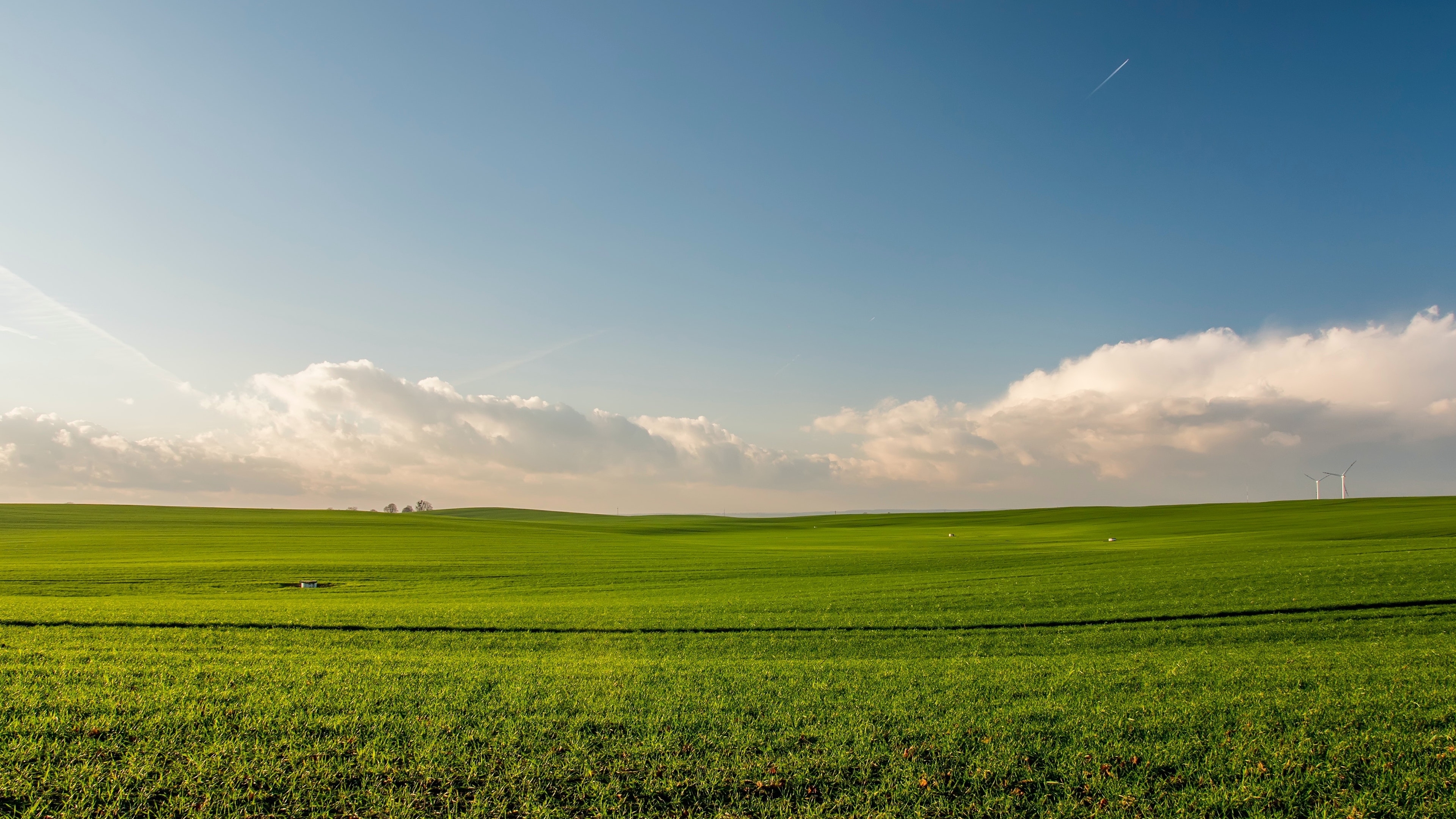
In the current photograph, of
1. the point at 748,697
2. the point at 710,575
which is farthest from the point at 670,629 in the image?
the point at 710,575

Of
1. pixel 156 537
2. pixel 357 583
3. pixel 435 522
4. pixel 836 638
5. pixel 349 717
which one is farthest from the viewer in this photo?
pixel 435 522

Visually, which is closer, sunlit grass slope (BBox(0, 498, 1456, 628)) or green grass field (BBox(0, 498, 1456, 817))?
green grass field (BBox(0, 498, 1456, 817))

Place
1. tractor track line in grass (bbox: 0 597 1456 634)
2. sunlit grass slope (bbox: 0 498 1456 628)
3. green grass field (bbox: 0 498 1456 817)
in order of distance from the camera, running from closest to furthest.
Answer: green grass field (bbox: 0 498 1456 817)
tractor track line in grass (bbox: 0 597 1456 634)
sunlit grass slope (bbox: 0 498 1456 628)

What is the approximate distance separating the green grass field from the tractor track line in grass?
13 centimetres

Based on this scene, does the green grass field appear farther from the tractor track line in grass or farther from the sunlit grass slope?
the sunlit grass slope

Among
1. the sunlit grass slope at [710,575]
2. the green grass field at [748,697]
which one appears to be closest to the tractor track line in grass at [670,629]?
the green grass field at [748,697]

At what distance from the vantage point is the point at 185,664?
10156 mm

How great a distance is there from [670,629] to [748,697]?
702 cm

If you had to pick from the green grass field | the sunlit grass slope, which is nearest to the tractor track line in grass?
the green grass field

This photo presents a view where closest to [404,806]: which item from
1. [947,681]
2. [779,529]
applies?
[947,681]

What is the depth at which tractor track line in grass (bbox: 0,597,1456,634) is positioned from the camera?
14.9 meters

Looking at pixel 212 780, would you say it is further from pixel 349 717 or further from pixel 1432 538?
pixel 1432 538

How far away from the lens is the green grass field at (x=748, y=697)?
6128 mm

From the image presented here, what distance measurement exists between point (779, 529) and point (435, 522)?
135 ft
